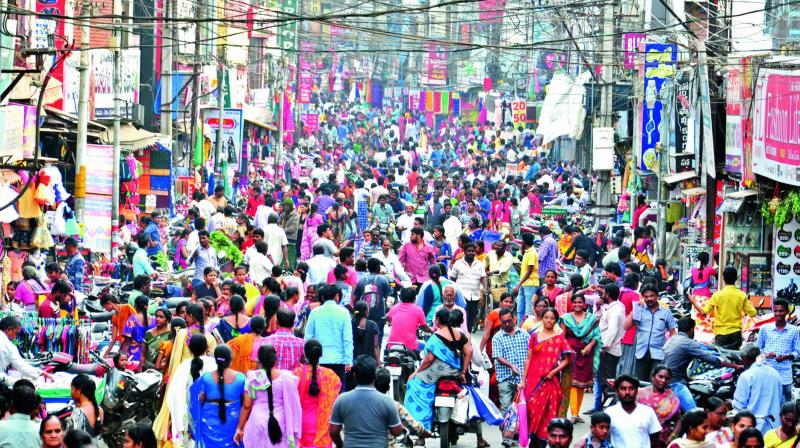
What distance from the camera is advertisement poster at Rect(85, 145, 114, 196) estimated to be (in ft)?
86.2

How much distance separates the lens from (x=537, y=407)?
46.0ft

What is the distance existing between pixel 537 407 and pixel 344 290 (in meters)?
3.89

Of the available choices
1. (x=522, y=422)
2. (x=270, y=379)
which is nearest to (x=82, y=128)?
(x=522, y=422)

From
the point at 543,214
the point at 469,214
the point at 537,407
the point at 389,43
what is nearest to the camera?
the point at 537,407

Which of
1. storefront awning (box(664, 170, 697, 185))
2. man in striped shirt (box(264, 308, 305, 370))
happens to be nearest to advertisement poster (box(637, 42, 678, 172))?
storefront awning (box(664, 170, 697, 185))

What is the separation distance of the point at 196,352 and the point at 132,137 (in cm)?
1855

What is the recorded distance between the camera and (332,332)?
1428 cm

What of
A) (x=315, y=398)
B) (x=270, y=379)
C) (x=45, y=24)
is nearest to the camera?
(x=270, y=379)

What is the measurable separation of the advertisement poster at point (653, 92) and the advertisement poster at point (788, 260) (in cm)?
560

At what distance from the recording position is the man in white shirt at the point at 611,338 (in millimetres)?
15898

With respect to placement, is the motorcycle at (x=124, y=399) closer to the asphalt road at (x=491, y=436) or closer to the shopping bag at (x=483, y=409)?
the asphalt road at (x=491, y=436)

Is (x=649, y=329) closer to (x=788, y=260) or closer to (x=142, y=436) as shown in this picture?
(x=788, y=260)

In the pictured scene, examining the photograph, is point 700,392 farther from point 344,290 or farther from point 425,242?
point 425,242

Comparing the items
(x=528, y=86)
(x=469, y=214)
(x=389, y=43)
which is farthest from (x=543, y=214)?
(x=389, y=43)
